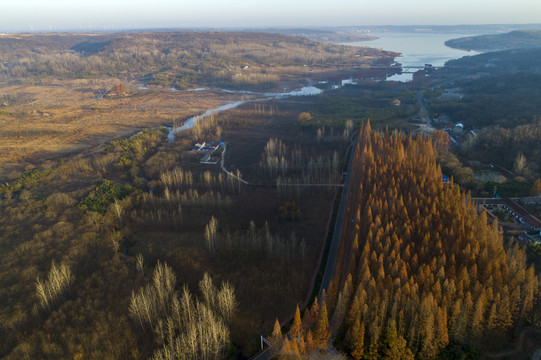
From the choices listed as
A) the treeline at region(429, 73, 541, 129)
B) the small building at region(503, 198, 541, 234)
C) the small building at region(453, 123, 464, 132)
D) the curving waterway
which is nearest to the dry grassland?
the curving waterway

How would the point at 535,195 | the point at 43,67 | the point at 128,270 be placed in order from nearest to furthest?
the point at 128,270, the point at 535,195, the point at 43,67

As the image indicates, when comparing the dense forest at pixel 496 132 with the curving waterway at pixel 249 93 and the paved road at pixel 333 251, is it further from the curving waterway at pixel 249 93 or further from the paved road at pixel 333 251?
the curving waterway at pixel 249 93

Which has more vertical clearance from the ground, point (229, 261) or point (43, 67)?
point (43, 67)

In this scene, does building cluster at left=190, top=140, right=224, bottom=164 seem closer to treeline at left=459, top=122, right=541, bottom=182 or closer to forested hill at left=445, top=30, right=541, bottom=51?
treeline at left=459, top=122, right=541, bottom=182

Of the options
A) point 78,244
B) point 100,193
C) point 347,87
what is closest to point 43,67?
point 347,87

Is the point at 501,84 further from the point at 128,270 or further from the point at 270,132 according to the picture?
the point at 128,270

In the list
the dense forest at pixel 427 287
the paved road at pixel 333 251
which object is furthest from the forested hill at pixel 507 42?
the dense forest at pixel 427 287

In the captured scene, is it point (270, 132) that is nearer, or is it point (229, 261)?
point (229, 261)

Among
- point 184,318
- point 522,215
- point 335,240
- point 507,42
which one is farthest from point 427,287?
point 507,42
